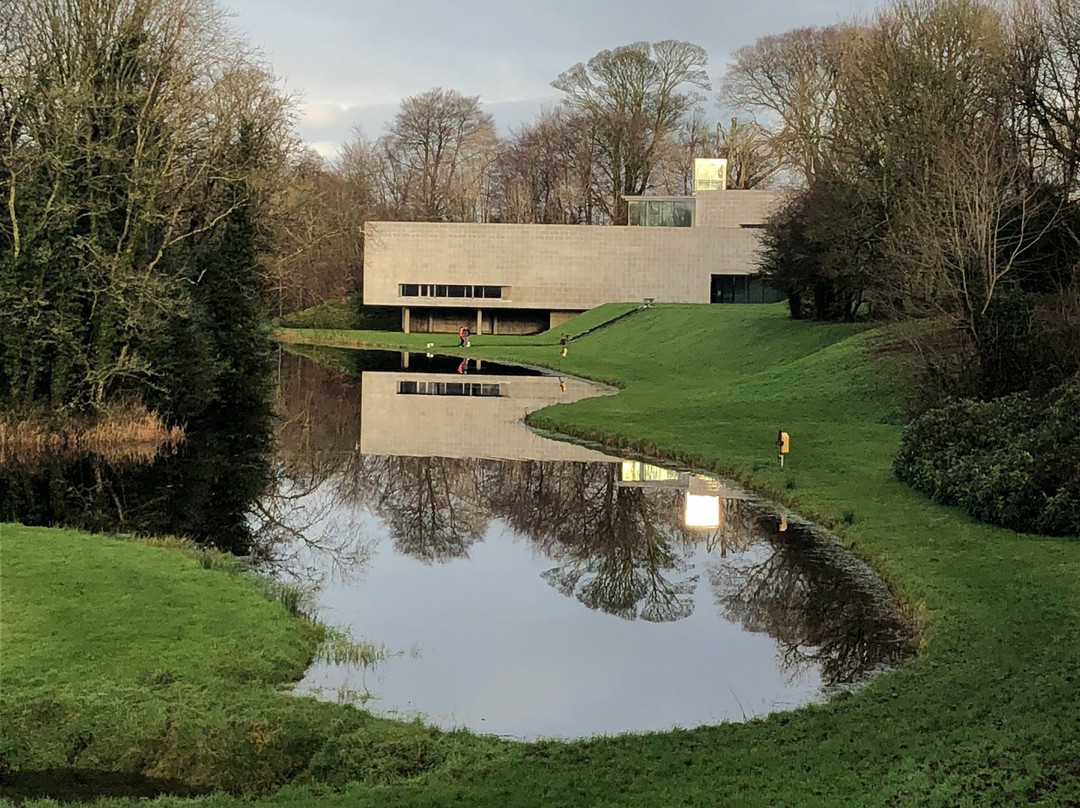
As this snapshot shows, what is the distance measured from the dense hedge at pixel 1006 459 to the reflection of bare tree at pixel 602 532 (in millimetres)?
4305

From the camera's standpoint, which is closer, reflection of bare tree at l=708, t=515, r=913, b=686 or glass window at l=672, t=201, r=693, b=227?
reflection of bare tree at l=708, t=515, r=913, b=686

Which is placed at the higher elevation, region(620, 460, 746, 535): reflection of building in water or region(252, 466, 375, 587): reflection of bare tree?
region(620, 460, 746, 535): reflection of building in water

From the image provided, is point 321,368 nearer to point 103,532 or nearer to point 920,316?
point 920,316

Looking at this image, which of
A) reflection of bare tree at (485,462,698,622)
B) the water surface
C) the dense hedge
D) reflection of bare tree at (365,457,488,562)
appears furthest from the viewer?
reflection of bare tree at (365,457,488,562)

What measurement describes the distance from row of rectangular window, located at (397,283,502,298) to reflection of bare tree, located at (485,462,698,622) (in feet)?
184

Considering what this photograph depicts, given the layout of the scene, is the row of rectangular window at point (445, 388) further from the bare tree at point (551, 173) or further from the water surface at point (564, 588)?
the bare tree at point (551, 173)

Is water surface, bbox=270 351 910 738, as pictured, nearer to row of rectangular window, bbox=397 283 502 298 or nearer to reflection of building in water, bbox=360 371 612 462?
reflection of building in water, bbox=360 371 612 462

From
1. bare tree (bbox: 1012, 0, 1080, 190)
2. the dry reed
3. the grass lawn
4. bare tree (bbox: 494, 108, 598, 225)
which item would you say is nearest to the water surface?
the grass lawn

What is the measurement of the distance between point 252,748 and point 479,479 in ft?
48.7

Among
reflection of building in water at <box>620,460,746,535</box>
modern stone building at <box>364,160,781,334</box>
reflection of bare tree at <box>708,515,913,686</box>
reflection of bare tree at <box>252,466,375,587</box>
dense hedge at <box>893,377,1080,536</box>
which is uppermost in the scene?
modern stone building at <box>364,160,781,334</box>

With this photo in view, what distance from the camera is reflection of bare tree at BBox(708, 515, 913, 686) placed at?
42.7ft

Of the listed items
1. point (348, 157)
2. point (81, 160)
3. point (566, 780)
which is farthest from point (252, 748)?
point (348, 157)

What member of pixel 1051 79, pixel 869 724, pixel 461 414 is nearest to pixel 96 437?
pixel 461 414

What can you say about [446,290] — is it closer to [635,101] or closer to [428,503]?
[635,101]
